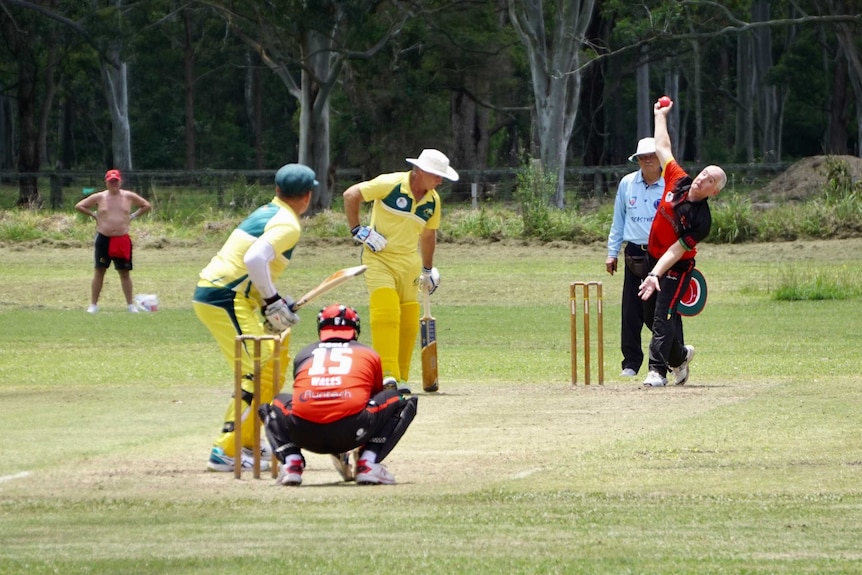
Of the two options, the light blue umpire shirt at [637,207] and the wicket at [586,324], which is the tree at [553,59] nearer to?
the light blue umpire shirt at [637,207]

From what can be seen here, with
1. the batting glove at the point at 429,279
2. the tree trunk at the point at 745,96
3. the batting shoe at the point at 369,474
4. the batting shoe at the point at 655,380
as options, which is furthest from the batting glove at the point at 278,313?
the tree trunk at the point at 745,96

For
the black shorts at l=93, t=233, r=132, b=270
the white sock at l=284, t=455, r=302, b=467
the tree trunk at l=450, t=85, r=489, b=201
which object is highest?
the tree trunk at l=450, t=85, r=489, b=201

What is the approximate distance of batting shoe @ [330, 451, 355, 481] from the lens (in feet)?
30.7

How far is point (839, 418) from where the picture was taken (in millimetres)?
11680

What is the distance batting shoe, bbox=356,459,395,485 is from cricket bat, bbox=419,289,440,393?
4786mm

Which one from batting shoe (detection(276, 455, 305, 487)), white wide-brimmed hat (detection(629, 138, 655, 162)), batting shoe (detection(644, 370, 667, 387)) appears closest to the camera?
batting shoe (detection(276, 455, 305, 487))

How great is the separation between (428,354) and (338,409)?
5.22 m

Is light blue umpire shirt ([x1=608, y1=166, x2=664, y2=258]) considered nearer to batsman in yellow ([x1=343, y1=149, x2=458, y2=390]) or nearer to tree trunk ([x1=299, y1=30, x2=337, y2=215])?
batsman in yellow ([x1=343, y1=149, x2=458, y2=390])

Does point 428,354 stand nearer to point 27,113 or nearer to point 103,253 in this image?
point 103,253

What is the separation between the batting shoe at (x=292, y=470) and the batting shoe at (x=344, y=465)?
1.00ft

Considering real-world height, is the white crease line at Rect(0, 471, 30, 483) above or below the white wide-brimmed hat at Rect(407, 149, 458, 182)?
below

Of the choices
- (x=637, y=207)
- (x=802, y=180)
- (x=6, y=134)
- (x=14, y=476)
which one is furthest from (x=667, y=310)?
(x=6, y=134)

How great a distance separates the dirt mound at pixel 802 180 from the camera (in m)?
42.4

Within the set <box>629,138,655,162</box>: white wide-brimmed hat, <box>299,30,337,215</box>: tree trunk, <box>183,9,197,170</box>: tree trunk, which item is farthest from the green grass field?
<box>183,9,197,170</box>: tree trunk
